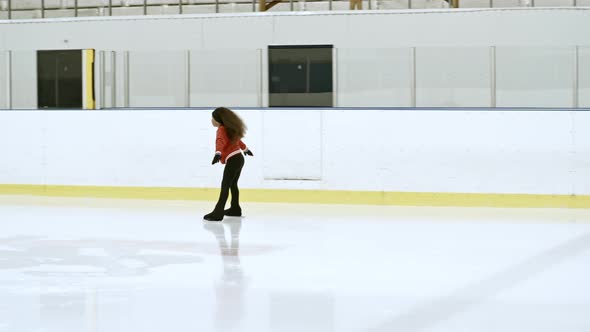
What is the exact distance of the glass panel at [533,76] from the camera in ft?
38.6

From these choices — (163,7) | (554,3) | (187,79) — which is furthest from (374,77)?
(163,7)

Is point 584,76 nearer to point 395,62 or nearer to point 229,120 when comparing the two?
point 395,62

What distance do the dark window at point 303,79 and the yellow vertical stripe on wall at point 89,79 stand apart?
8.30 feet

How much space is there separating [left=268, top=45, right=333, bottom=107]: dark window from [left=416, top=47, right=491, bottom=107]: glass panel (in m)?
1.24

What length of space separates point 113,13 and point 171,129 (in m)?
7.93

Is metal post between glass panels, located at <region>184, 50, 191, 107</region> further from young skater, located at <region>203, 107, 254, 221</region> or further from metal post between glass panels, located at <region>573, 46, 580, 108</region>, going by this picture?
metal post between glass panels, located at <region>573, 46, 580, 108</region>

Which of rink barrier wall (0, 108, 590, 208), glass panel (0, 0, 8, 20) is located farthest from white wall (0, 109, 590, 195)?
glass panel (0, 0, 8, 20)

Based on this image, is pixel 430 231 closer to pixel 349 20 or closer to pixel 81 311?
pixel 81 311

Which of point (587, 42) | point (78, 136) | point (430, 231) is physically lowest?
point (430, 231)

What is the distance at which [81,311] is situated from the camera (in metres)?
4.55

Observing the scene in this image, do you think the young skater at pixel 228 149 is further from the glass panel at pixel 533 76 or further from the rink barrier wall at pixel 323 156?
the glass panel at pixel 533 76

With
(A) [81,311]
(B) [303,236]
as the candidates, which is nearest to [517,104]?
(B) [303,236]

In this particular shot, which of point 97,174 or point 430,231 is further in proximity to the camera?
point 97,174

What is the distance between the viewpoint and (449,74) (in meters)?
12.3
